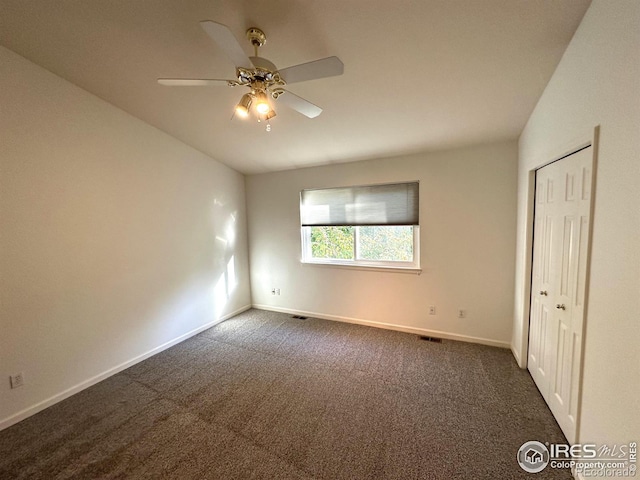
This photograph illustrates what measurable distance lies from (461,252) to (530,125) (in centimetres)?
141

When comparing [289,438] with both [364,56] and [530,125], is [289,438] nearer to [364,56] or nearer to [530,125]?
[364,56]

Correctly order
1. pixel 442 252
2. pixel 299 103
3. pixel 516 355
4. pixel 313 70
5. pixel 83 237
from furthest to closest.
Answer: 1. pixel 442 252
2. pixel 516 355
3. pixel 83 237
4. pixel 299 103
5. pixel 313 70

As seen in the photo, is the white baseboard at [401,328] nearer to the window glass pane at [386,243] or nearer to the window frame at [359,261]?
the window frame at [359,261]

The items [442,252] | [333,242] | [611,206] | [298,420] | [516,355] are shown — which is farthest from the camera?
[333,242]

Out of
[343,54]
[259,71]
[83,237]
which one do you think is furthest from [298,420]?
[343,54]

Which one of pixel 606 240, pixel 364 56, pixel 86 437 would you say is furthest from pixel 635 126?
pixel 86 437

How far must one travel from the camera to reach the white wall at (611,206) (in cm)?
104

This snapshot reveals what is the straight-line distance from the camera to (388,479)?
1.51 metres

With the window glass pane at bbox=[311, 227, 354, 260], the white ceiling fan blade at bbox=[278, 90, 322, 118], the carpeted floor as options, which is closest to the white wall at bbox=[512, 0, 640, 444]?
the carpeted floor

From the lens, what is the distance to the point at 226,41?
123 cm

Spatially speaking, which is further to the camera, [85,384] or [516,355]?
[516,355]

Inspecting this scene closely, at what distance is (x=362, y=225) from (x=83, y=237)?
10.2ft

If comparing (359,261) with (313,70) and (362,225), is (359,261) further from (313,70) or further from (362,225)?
(313,70)

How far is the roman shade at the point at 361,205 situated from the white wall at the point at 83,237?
5.19 ft
